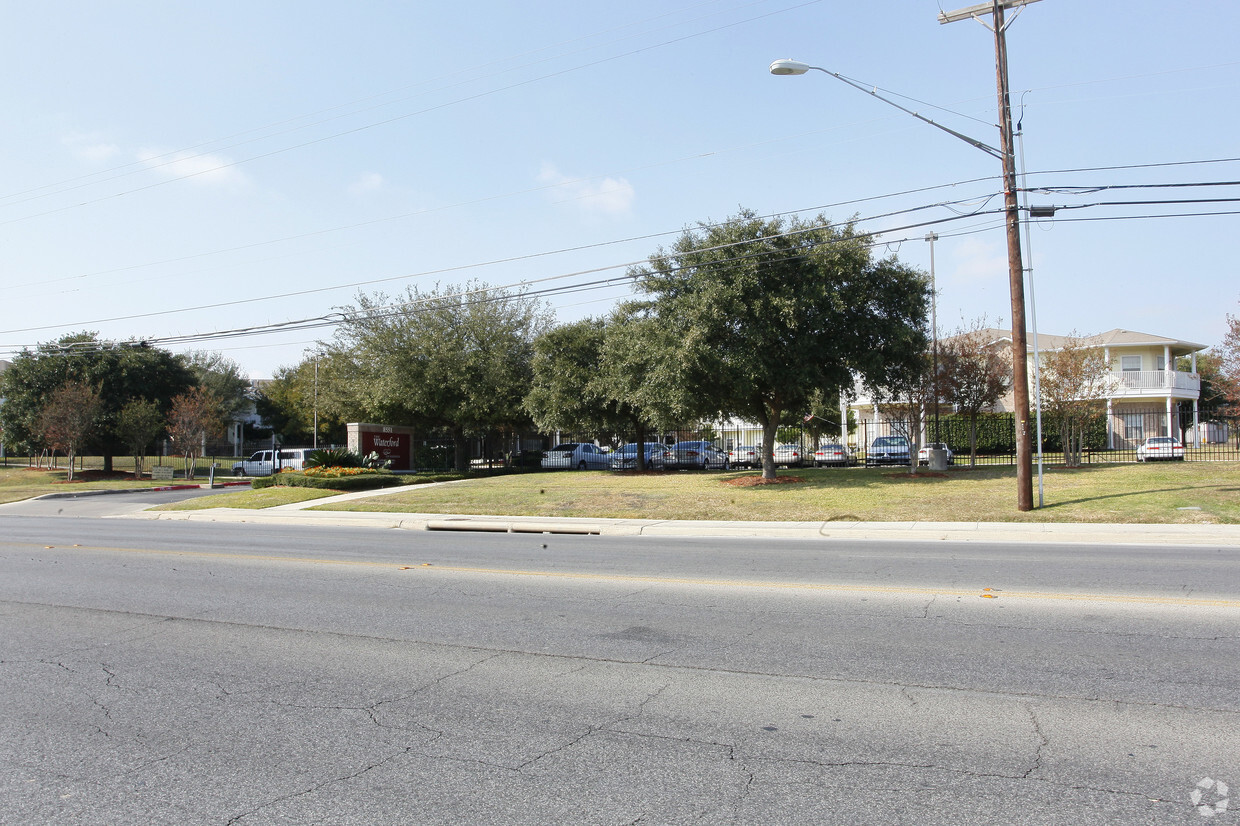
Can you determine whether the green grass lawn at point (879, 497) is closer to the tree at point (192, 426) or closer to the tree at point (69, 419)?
the tree at point (192, 426)

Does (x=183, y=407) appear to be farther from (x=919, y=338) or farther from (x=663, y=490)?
(x=919, y=338)

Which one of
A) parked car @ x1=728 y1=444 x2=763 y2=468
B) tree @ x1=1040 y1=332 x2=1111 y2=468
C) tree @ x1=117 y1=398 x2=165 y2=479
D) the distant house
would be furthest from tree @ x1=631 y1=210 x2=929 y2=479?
tree @ x1=117 y1=398 x2=165 y2=479

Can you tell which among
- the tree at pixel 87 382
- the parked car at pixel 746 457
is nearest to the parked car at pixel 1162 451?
the parked car at pixel 746 457

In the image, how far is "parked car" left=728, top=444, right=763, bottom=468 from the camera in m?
36.4

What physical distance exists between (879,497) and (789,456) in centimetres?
1479

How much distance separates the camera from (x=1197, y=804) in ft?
12.3

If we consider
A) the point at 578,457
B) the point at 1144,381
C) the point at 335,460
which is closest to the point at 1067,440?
the point at 1144,381

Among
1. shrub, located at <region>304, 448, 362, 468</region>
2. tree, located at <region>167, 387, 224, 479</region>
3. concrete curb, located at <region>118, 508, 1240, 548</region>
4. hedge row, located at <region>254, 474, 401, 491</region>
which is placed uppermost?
tree, located at <region>167, 387, 224, 479</region>

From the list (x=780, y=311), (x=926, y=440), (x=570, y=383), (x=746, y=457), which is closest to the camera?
(x=780, y=311)

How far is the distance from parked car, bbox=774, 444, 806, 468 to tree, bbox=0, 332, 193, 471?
34280mm

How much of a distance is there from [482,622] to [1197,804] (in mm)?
5781

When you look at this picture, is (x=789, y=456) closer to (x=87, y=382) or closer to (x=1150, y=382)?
(x=1150, y=382)

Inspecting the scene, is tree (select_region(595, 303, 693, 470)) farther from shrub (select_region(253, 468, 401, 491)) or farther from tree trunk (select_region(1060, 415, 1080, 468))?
tree trunk (select_region(1060, 415, 1080, 468))

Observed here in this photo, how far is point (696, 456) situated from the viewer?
36938 mm
